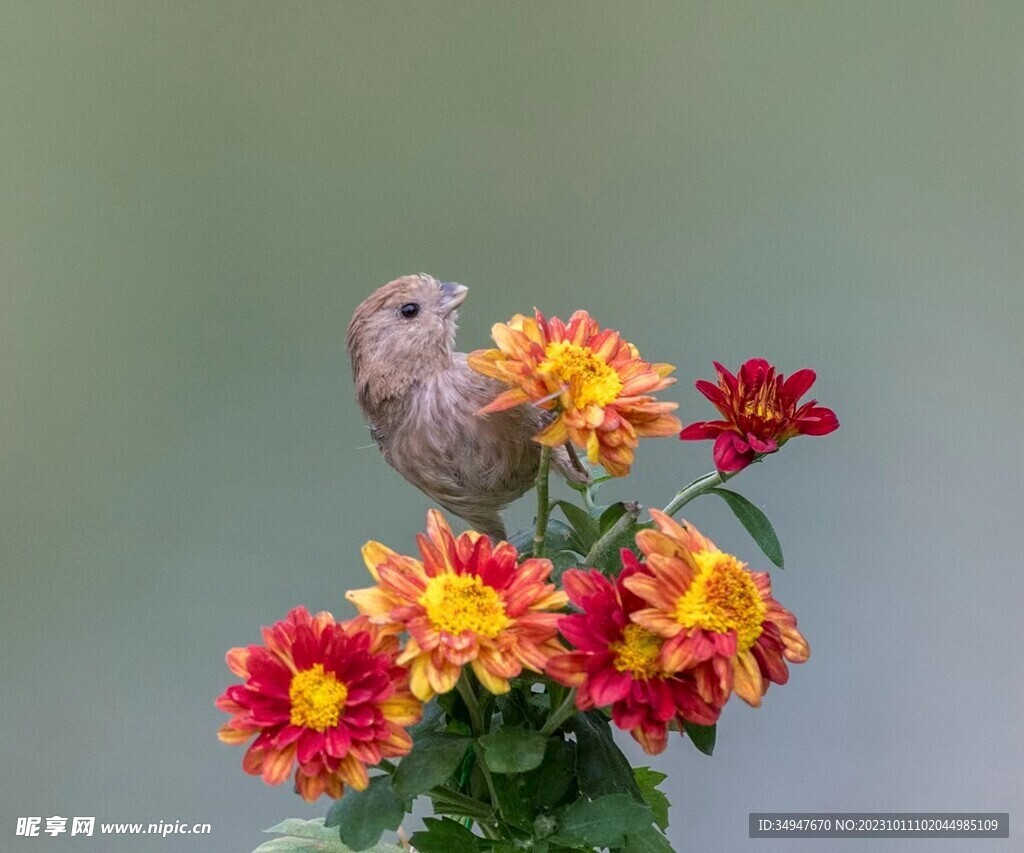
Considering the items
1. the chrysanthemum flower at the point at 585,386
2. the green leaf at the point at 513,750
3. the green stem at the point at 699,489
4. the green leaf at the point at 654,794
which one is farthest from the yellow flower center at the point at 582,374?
the green leaf at the point at 654,794

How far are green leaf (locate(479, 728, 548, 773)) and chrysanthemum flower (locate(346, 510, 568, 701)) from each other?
0.18 feet

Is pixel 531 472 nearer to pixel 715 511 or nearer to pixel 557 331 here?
pixel 557 331

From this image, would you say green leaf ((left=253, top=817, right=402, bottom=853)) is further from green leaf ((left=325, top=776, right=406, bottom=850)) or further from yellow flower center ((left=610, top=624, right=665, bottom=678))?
yellow flower center ((left=610, top=624, right=665, bottom=678))

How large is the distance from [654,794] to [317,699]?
391 millimetres

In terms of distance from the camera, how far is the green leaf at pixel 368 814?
629 millimetres

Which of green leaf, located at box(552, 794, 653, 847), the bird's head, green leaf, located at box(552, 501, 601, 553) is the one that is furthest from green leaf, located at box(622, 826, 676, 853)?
the bird's head

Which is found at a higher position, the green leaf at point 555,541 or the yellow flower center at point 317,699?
the green leaf at point 555,541

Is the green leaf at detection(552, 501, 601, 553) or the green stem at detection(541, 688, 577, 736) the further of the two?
the green leaf at detection(552, 501, 601, 553)

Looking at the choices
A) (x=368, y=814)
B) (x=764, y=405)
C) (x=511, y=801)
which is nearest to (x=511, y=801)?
(x=511, y=801)

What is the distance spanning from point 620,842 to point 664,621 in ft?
0.56

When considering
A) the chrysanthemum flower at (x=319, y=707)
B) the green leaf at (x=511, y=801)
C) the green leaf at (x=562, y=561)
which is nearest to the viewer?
the chrysanthemum flower at (x=319, y=707)

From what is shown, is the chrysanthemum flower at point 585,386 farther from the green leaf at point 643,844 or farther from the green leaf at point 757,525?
the green leaf at point 643,844

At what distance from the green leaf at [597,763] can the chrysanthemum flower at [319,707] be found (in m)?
0.16

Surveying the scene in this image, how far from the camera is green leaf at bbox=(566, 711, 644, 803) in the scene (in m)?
0.72
